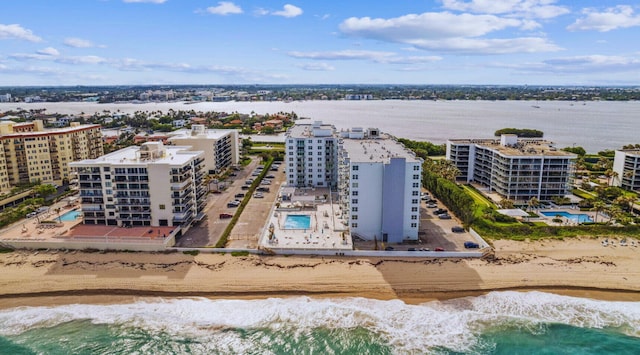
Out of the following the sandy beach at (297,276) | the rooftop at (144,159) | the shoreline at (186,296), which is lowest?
the shoreline at (186,296)

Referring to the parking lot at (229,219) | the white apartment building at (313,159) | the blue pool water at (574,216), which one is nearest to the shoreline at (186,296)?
the parking lot at (229,219)

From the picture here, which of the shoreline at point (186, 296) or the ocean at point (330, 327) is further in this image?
the shoreline at point (186, 296)

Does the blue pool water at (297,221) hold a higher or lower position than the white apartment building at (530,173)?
lower

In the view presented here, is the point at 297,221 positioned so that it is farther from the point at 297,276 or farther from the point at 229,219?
the point at 297,276

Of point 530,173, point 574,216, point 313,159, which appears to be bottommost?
point 574,216

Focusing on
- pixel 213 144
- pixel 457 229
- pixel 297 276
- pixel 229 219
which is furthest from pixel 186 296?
pixel 213 144

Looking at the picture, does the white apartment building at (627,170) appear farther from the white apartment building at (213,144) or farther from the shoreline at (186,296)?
the white apartment building at (213,144)
